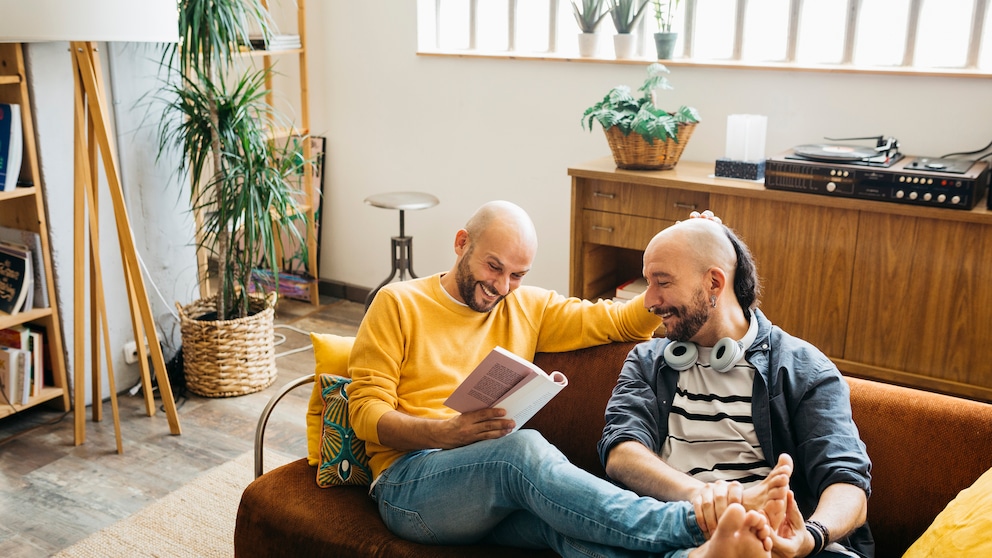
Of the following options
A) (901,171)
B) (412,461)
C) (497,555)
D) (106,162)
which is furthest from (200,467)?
(901,171)

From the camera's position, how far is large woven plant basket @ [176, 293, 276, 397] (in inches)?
135

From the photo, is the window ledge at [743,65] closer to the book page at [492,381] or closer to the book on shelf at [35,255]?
the book on shelf at [35,255]

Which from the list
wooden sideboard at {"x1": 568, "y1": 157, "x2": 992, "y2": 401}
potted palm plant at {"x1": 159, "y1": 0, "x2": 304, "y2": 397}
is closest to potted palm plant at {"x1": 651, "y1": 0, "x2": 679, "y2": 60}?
wooden sideboard at {"x1": 568, "y1": 157, "x2": 992, "y2": 401}

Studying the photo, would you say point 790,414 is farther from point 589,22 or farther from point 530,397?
point 589,22

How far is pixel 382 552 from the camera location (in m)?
1.86

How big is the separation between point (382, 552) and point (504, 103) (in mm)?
2596

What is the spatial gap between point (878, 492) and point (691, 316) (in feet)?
1.71

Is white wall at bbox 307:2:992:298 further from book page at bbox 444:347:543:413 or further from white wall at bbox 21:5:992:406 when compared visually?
book page at bbox 444:347:543:413

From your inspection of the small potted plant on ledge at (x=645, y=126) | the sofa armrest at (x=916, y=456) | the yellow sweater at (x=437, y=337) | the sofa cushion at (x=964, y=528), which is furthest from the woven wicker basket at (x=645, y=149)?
the sofa cushion at (x=964, y=528)

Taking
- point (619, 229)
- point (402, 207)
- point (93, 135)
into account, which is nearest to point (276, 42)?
point (402, 207)

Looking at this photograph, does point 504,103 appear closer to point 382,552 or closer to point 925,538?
point 382,552

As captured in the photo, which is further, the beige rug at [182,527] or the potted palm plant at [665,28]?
the potted palm plant at [665,28]

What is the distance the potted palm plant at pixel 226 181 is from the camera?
3268 millimetres

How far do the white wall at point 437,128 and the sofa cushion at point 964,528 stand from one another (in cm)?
193
